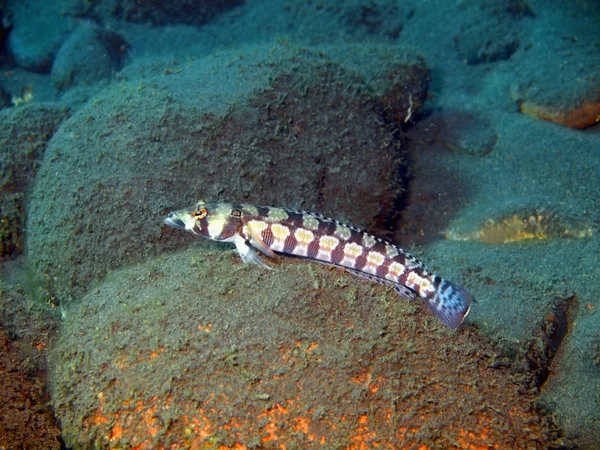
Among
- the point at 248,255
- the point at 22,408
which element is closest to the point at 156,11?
the point at 248,255

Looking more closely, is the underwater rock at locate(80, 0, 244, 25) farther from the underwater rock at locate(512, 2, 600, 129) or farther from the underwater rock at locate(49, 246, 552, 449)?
the underwater rock at locate(49, 246, 552, 449)

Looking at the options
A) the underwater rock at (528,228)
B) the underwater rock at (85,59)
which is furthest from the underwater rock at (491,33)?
the underwater rock at (85,59)

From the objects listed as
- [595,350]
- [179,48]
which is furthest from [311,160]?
[179,48]

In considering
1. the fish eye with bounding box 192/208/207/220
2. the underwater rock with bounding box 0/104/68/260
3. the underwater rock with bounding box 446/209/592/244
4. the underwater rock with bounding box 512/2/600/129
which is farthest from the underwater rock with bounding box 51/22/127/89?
the underwater rock with bounding box 512/2/600/129

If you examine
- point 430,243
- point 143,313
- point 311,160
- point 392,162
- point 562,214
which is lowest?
point 430,243

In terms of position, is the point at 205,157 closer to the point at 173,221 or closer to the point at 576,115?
the point at 173,221

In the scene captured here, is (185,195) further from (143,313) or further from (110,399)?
(110,399)
